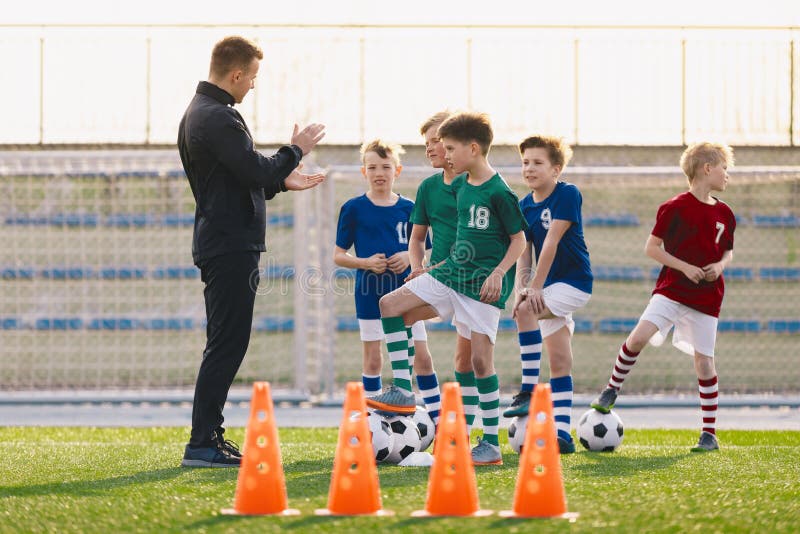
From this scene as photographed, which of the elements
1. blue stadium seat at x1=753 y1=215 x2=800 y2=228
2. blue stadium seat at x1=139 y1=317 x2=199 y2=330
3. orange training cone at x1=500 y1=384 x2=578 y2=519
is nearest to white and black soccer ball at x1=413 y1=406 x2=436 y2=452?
orange training cone at x1=500 y1=384 x2=578 y2=519

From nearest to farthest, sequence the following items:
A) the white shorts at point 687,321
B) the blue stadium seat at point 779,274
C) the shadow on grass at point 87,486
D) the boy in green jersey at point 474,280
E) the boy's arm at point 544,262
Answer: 1. the shadow on grass at point 87,486
2. the boy in green jersey at point 474,280
3. the boy's arm at point 544,262
4. the white shorts at point 687,321
5. the blue stadium seat at point 779,274

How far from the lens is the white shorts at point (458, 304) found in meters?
5.18

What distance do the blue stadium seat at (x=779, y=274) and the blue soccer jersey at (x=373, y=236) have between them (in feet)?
24.0

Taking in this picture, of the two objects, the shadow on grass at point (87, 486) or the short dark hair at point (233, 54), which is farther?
the short dark hair at point (233, 54)

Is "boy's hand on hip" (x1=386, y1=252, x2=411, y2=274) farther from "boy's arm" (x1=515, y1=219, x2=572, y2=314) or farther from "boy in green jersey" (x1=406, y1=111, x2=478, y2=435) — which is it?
"boy's arm" (x1=515, y1=219, x2=572, y2=314)

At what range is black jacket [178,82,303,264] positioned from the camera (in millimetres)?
5055

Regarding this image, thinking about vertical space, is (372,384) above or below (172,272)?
below

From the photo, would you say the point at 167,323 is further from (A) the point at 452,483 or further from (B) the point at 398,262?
(A) the point at 452,483

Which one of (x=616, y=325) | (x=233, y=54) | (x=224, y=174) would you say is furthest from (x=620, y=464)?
(x=616, y=325)

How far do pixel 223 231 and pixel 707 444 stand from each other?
3.09m

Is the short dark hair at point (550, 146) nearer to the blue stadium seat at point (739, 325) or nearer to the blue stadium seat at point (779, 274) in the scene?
the blue stadium seat at point (739, 325)

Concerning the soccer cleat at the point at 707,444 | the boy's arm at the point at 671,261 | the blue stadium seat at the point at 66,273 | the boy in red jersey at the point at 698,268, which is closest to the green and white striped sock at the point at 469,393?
the boy in red jersey at the point at 698,268

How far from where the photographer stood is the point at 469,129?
17.3ft

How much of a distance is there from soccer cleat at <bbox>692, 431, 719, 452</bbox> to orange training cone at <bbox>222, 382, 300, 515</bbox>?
3223 mm
